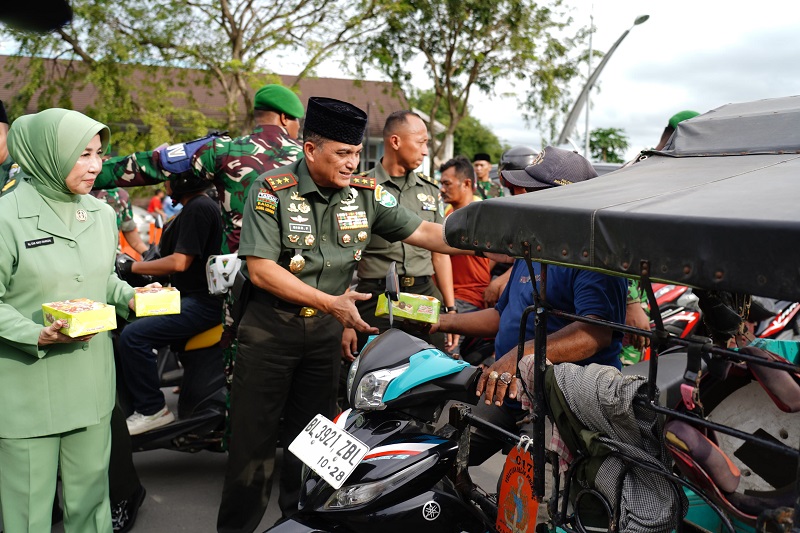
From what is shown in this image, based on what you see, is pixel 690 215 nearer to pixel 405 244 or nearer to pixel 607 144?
pixel 405 244

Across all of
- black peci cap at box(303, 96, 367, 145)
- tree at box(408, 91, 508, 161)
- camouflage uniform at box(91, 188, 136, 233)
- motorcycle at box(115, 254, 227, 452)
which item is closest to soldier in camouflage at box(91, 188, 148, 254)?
camouflage uniform at box(91, 188, 136, 233)

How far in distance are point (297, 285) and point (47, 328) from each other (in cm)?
96

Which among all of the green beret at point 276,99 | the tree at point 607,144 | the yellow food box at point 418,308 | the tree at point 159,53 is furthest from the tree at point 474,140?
the yellow food box at point 418,308

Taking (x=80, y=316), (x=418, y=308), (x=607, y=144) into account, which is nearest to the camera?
(x=80, y=316)

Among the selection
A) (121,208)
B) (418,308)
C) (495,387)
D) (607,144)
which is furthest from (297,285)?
(607,144)

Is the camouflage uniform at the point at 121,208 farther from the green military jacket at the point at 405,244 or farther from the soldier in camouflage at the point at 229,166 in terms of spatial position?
the green military jacket at the point at 405,244

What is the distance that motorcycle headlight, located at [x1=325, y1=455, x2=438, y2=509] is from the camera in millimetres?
2346

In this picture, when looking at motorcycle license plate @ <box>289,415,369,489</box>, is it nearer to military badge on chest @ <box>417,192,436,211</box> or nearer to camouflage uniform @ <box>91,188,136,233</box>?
military badge on chest @ <box>417,192,436,211</box>

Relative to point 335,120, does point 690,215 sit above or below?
below

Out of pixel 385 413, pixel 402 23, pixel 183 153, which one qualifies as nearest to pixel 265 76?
pixel 402 23

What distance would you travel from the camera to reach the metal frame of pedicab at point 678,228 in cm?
155

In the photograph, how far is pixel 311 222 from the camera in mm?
3250

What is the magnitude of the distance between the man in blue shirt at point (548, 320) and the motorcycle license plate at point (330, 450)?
1.55 feet

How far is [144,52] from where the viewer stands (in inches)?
543
